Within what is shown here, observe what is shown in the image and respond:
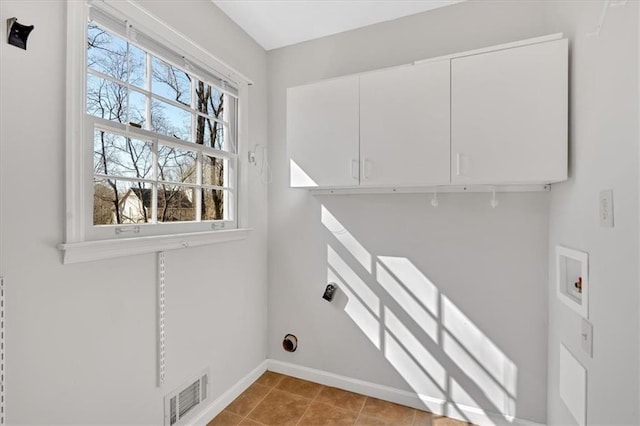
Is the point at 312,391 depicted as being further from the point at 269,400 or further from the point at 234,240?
the point at 234,240

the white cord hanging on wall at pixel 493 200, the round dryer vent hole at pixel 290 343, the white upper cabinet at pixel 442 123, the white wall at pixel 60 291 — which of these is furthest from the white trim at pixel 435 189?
the round dryer vent hole at pixel 290 343

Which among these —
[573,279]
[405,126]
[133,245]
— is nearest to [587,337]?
[573,279]

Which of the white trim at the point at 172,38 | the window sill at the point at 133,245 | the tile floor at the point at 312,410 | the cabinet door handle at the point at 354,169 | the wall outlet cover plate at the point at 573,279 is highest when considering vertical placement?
the white trim at the point at 172,38

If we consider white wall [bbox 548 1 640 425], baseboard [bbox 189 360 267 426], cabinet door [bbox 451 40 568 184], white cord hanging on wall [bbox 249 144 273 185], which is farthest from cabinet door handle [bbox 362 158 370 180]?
baseboard [bbox 189 360 267 426]

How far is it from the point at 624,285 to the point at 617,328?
159 millimetres

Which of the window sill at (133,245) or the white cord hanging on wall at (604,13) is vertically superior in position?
the white cord hanging on wall at (604,13)

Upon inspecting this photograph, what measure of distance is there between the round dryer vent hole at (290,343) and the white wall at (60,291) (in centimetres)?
70

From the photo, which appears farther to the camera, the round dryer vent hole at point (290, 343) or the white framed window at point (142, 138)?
the round dryer vent hole at point (290, 343)

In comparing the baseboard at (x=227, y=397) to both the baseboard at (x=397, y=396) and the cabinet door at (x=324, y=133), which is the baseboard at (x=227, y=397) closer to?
the baseboard at (x=397, y=396)

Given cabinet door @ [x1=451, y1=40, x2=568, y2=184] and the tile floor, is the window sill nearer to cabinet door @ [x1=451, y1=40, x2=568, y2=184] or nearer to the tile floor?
the tile floor

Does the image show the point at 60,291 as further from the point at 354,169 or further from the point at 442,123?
the point at 442,123

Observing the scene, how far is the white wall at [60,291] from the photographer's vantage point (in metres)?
1.08

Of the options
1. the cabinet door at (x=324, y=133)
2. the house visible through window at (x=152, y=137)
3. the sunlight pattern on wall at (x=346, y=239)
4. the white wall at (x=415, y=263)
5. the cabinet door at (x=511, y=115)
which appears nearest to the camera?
the house visible through window at (x=152, y=137)

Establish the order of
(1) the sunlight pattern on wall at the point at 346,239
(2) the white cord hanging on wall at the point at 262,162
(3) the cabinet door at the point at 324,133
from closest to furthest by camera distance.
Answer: (3) the cabinet door at the point at 324,133 < (1) the sunlight pattern on wall at the point at 346,239 < (2) the white cord hanging on wall at the point at 262,162
